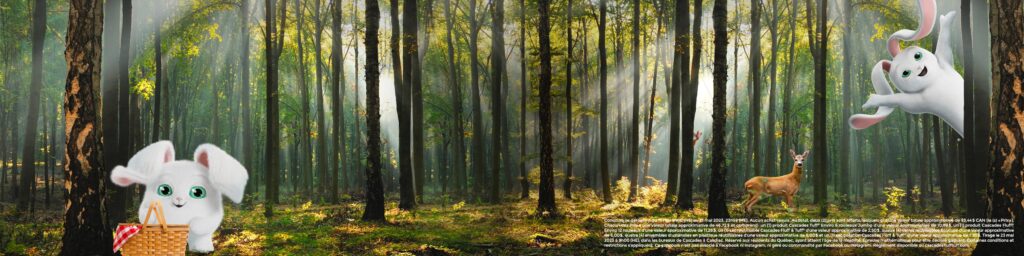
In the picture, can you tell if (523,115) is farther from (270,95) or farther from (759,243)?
(759,243)

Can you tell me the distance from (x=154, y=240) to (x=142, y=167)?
4.03 feet

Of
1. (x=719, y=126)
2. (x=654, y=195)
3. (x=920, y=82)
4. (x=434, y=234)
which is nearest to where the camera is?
(x=920, y=82)

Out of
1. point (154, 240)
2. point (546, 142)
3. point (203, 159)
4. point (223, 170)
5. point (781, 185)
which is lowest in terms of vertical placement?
point (154, 240)

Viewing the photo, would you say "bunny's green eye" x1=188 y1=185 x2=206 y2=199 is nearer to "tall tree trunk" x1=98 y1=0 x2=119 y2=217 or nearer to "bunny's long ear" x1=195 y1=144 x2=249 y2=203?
"bunny's long ear" x1=195 y1=144 x2=249 y2=203

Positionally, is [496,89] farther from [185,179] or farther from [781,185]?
[185,179]

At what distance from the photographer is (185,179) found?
268 inches

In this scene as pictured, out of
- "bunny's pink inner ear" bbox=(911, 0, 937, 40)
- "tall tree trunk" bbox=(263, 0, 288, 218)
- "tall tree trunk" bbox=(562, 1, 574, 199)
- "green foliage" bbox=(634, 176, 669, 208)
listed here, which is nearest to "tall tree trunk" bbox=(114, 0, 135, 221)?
"tall tree trunk" bbox=(263, 0, 288, 218)

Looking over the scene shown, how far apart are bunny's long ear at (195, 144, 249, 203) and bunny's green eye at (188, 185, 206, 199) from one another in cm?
18

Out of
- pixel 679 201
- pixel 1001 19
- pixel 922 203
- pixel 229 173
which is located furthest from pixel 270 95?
pixel 922 203

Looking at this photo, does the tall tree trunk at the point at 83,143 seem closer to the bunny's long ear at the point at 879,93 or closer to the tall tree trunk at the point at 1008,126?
the bunny's long ear at the point at 879,93

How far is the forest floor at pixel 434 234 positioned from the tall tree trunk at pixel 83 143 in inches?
63.4

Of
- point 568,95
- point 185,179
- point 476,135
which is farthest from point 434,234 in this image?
point 476,135

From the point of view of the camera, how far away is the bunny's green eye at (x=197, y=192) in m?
6.83

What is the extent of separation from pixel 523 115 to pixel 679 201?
5574 millimetres
